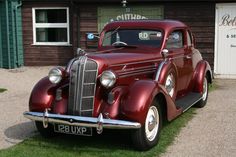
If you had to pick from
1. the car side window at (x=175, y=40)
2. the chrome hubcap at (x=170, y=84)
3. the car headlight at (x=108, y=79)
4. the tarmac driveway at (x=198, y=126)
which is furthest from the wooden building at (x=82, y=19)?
the car headlight at (x=108, y=79)

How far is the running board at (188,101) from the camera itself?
690 cm

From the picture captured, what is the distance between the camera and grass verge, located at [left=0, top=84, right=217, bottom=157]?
5508mm

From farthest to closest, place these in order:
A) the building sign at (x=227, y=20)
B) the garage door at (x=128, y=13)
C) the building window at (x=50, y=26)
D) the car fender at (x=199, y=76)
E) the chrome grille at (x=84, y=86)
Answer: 1. the building window at (x=50, y=26)
2. the garage door at (x=128, y=13)
3. the building sign at (x=227, y=20)
4. the car fender at (x=199, y=76)
5. the chrome grille at (x=84, y=86)

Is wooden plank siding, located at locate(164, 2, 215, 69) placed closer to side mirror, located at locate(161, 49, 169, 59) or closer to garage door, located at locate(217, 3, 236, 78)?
garage door, located at locate(217, 3, 236, 78)

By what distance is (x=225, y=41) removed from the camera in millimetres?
13008

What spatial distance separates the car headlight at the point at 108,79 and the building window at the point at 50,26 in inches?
389

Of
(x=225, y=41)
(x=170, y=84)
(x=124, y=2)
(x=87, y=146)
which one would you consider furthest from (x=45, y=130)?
(x=225, y=41)

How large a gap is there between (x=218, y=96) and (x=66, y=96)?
5.07 metres

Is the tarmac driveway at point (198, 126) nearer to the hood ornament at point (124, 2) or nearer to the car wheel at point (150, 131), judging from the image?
the car wheel at point (150, 131)

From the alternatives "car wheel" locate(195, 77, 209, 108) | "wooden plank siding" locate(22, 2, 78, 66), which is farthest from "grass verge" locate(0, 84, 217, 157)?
"wooden plank siding" locate(22, 2, 78, 66)

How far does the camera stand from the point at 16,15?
1516cm

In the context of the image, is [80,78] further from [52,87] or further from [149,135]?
[149,135]

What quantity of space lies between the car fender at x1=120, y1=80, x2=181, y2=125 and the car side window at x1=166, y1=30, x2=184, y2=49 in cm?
175

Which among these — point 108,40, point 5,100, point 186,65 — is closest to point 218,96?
point 186,65
